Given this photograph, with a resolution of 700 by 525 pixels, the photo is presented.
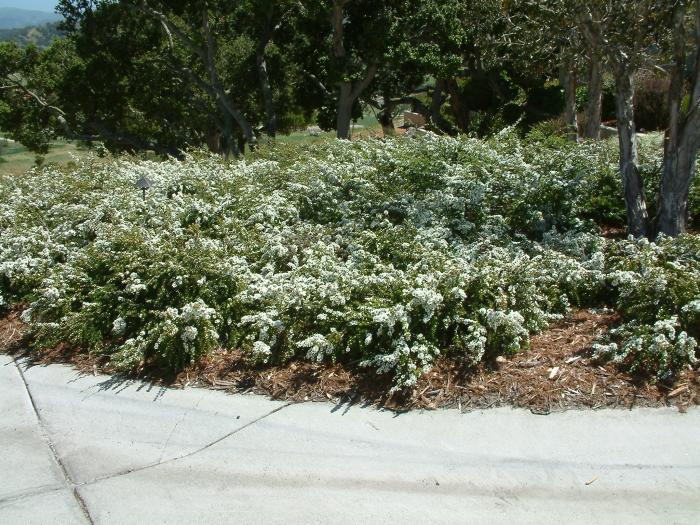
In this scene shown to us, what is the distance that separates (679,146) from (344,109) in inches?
499

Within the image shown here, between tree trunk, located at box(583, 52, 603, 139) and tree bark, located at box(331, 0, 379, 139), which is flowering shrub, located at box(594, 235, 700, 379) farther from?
tree bark, located at box(331, 0, 379, 139)

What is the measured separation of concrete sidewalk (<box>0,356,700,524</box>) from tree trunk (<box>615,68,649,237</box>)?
246 cm

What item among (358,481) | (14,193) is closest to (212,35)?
(14,193)

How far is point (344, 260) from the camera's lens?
5.86 m

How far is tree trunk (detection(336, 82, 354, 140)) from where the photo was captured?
57.0ft

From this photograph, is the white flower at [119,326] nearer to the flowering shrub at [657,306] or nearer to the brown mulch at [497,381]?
the brown mulch at [497,381]

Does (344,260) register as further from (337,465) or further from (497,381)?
(337,465)

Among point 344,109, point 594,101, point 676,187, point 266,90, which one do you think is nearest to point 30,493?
point 676,187

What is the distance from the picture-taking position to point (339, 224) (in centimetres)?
634

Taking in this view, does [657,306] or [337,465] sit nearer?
[337,465]

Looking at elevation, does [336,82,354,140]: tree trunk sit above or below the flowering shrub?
above

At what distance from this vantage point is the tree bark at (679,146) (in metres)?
5.52

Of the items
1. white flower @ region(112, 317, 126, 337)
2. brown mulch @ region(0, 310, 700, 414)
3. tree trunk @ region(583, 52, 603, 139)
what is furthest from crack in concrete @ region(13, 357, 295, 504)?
tree trunk @ region(583, 52, 603, 139)

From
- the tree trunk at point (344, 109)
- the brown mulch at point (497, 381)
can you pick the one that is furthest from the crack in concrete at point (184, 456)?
the tree trunk at point (344, 109)
